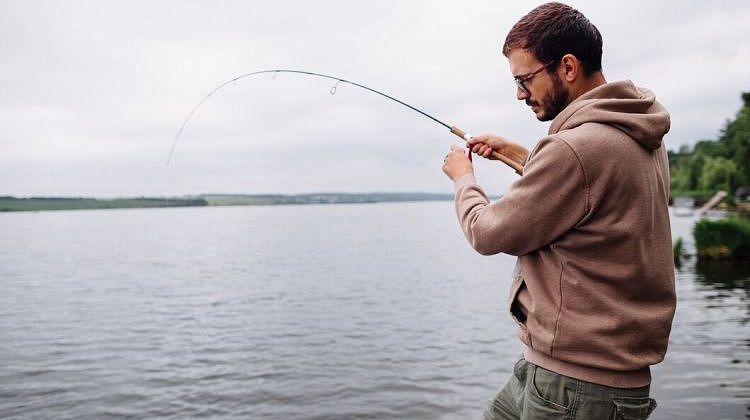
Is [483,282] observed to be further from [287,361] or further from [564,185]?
[564,185]

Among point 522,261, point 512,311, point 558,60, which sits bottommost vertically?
point 512,311

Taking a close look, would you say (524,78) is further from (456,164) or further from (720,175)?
(720,175)

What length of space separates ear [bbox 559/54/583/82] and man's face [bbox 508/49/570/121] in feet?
0.08

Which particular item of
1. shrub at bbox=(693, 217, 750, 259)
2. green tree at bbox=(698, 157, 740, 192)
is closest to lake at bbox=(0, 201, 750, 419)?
shrub at bbox=(693, 217, 750, 259)

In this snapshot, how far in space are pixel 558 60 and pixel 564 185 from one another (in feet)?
1.70

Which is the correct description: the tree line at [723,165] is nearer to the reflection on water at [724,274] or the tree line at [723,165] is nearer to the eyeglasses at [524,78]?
the reflection on water at [724,274]

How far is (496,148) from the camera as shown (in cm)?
272

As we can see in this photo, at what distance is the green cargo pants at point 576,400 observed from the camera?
203 centimetres

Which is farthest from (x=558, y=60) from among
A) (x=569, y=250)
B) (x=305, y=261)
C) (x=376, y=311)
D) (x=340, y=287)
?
(x=305, y=261)

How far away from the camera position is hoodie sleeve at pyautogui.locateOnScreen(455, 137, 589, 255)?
1930 mm

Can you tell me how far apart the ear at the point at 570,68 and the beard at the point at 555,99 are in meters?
0.03

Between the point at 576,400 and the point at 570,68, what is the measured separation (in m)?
1.20

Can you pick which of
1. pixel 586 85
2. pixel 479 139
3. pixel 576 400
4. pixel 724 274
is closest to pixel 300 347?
pixel 479 139

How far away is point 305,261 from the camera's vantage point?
35719 millimetres
